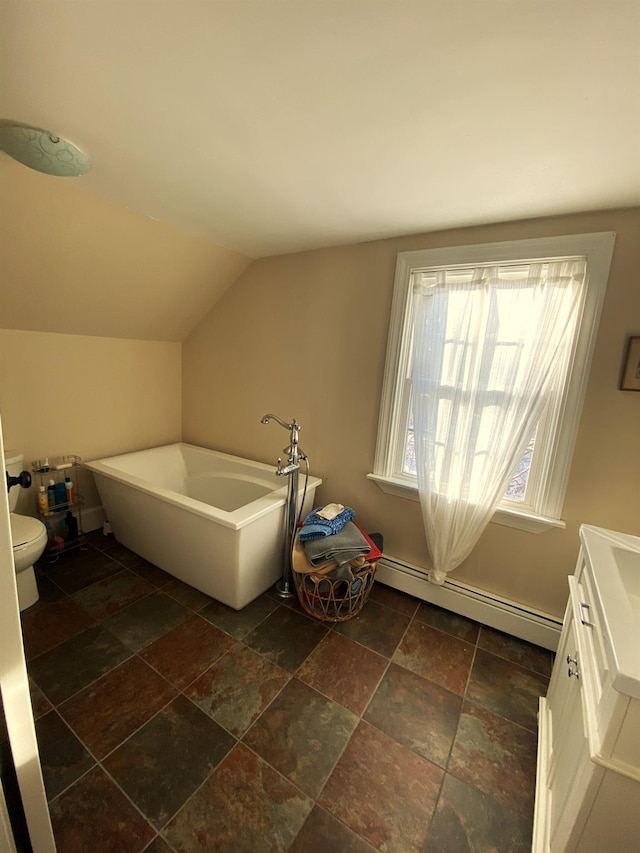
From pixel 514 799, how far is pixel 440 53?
220 cm

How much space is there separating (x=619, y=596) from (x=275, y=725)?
4.24ft

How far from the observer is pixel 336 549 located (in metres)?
1.76

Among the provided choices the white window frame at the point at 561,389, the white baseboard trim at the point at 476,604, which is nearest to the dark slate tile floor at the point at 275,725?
the white baseboard trim at the point at 476,604

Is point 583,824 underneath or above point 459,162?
underneath

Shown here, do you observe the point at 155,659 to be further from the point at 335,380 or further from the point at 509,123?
the point at 509,123

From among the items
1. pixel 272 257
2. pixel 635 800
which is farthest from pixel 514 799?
pixel 272 257

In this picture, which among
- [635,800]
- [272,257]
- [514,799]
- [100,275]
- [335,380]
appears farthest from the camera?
[272,257]

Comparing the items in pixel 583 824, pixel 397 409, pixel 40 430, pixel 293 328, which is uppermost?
pixel 293 328

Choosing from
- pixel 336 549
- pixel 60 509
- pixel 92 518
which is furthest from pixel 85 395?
pixel 336 549

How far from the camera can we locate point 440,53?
0.77 m

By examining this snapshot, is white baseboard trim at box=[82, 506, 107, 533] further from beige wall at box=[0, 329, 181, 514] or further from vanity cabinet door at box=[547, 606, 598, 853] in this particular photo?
vanity cabinet door at box=[547, 606, 598, 853]

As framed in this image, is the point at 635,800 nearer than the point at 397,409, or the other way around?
the point at 635,800

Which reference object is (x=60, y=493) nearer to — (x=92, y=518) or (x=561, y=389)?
(x=92, y=518)

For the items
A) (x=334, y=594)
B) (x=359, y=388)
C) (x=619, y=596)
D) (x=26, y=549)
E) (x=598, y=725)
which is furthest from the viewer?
(x=359, y=388)
